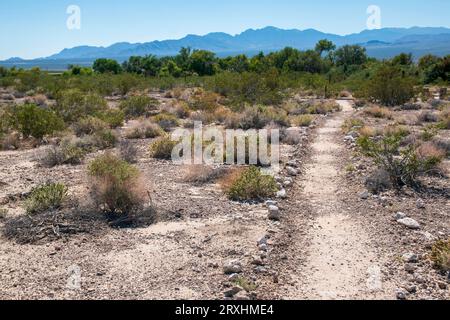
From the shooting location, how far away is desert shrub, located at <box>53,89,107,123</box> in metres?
19.8

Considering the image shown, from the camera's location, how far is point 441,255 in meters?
6.14

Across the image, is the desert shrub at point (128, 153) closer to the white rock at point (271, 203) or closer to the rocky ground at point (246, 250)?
the rocky ground at point (246, 250)

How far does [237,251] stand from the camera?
672 centimetres

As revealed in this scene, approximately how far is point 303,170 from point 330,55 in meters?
62.2

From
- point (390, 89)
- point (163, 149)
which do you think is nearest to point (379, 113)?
point (390, 89)

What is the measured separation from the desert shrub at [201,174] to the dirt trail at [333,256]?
1.98m

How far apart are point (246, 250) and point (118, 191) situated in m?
2.69

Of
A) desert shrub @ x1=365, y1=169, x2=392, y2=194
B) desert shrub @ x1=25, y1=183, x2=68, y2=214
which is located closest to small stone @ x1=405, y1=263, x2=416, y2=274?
desert shrub @ x1=365, y1=169, x2=392, y2=194

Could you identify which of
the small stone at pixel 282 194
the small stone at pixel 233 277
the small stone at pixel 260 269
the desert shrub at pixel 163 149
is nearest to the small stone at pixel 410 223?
the small stone at pixel 282 194

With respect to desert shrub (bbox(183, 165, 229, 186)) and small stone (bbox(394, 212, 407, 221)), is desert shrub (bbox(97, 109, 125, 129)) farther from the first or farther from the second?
small stone (bbox(394, 212, 407, 221))

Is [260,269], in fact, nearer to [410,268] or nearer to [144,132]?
[410,268]

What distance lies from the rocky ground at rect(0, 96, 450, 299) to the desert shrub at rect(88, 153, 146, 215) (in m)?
0.38
